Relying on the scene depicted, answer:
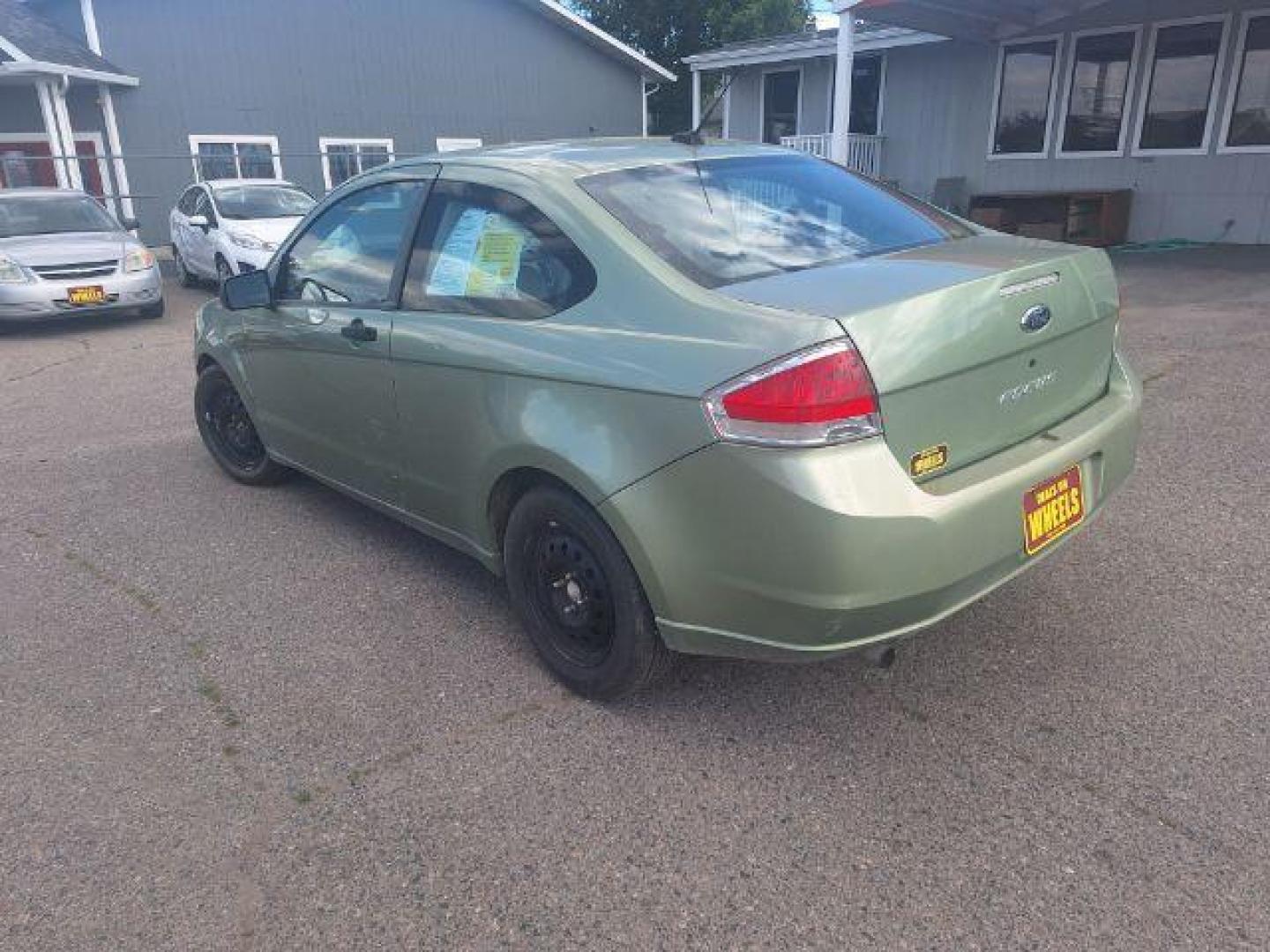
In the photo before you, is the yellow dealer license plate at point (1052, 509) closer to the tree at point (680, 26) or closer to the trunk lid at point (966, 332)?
the trunk lid at point (966, 332)

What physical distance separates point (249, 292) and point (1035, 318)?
3.22 meters

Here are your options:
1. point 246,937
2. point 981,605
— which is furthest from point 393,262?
point 981,605

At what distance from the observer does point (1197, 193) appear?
12.8m

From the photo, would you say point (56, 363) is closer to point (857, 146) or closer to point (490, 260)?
point (490, 260)

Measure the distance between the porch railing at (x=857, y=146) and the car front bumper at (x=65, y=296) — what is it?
10.4 meters

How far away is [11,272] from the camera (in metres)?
9.46

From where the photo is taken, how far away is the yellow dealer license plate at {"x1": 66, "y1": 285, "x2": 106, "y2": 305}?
966 cm

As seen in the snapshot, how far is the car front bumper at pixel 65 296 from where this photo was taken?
9.43 meters

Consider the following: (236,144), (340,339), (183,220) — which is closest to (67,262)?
(183,220)

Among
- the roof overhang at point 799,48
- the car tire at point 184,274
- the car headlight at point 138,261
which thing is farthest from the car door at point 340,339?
the roof overhang at point 799,48

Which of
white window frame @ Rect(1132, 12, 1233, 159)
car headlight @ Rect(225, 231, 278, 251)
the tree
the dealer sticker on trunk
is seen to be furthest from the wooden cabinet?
the tree

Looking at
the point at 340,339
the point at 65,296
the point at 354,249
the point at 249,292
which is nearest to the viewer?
the point at 340,339

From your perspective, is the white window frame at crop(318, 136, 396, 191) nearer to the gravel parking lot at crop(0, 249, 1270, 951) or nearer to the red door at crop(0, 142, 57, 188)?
the red door at crop(0, 142, 57, 188)

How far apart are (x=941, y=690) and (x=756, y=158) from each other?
1932mm
